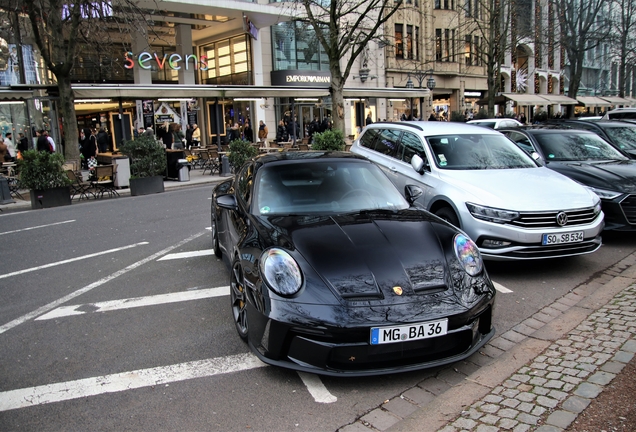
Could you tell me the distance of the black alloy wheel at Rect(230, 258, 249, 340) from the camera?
167 inches

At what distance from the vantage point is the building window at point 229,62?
108 feet

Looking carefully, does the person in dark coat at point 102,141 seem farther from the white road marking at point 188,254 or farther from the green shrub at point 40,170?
the white road marking at point 188,254

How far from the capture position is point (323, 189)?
5.14 m

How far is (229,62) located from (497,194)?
30.6m

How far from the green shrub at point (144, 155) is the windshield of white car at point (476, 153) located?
10.8 metres

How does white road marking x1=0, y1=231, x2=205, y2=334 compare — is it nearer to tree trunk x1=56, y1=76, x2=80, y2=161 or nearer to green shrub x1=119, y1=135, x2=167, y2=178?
green shrub x1=119, y1=135, x2=167, y2=178

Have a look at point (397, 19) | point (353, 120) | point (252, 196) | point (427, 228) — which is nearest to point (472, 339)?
point (427, 228)

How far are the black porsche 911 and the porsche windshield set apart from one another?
29mm

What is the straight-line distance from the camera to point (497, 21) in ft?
91.0

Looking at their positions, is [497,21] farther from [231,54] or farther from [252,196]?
[252,196]

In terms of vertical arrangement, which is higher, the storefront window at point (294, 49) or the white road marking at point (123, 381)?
the storefront window at point (294, 49)

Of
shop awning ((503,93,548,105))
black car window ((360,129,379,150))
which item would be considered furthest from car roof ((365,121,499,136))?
shop awning ((503,93,548,105))

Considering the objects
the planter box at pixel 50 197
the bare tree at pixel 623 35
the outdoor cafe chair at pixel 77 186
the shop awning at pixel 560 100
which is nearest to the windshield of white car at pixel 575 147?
the planter box at pixel 50 197

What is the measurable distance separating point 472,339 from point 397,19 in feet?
136
